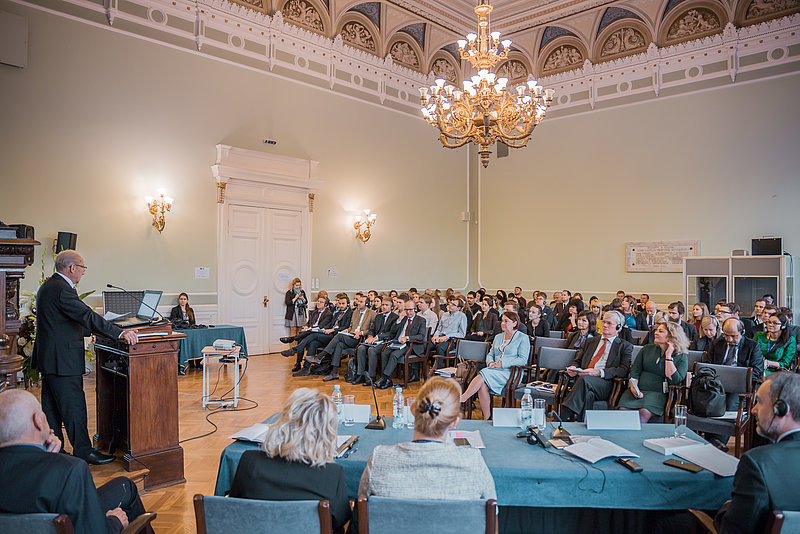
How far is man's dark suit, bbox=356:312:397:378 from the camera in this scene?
26.0 ft

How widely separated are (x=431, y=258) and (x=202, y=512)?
11422 millimetres

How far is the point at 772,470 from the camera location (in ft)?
6.49

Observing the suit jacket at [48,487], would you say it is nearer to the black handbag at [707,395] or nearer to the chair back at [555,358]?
the black handbag at [707,395]

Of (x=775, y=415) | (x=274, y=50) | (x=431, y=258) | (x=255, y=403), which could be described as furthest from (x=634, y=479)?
(x=431, y=258)

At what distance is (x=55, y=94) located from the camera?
7930mm

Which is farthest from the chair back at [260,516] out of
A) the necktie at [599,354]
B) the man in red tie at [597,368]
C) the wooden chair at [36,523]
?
the necktie at [599,354]

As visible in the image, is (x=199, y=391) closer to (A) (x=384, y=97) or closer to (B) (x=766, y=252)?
(A) (x=384, y=97)

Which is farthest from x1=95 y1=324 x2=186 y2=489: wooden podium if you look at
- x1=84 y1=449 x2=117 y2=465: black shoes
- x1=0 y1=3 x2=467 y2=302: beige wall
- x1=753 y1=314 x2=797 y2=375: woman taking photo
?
x1=753 y1=314 x2=797 y2=375: woman taking photo

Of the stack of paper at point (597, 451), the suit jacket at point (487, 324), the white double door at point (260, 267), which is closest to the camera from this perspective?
the stack of paper at point (597, 451)

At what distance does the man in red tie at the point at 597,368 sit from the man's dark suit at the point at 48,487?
3.78m

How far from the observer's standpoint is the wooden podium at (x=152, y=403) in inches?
146

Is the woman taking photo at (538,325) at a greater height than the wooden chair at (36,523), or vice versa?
the woman taking photo at (538,325)

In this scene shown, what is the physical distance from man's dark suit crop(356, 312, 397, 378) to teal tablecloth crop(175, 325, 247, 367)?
1921 mm

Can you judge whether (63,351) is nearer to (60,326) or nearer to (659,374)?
(60,326)
